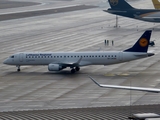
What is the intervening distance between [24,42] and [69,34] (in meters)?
18.6

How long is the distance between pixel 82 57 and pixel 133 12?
239 ft

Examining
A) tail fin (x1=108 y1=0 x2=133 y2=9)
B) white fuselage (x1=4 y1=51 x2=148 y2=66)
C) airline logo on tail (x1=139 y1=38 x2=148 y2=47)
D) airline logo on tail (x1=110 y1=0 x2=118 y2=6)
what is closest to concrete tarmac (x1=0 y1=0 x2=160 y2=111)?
white fuselage (x1=4 y1=51 x2=148 y2=66)

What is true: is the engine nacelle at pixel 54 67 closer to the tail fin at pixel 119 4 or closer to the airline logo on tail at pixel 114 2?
the tail fin at pixel 119 4

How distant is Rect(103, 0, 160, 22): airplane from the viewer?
149125mm

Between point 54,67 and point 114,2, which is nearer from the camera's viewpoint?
point 54,67

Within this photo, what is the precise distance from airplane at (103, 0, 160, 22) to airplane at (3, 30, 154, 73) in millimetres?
67724

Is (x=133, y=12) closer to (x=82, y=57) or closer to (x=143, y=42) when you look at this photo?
(x=143, y=42)

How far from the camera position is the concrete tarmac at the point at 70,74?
63500mm

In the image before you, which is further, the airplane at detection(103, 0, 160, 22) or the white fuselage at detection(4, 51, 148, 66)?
Answer: the airplane at detection(103, 0, 160, 22)

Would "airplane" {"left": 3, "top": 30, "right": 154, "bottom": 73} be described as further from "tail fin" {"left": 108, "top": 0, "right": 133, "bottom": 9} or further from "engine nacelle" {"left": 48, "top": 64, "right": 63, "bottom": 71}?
"tail fin" {"left": 108, "top": 0, "right": 133, "bottom": 9}

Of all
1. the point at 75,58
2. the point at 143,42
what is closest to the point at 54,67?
the point at 75,58

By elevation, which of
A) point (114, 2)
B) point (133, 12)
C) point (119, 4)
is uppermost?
point (114, 2)

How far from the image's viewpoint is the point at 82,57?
81938 mm

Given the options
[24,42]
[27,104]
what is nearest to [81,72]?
[27,104]
